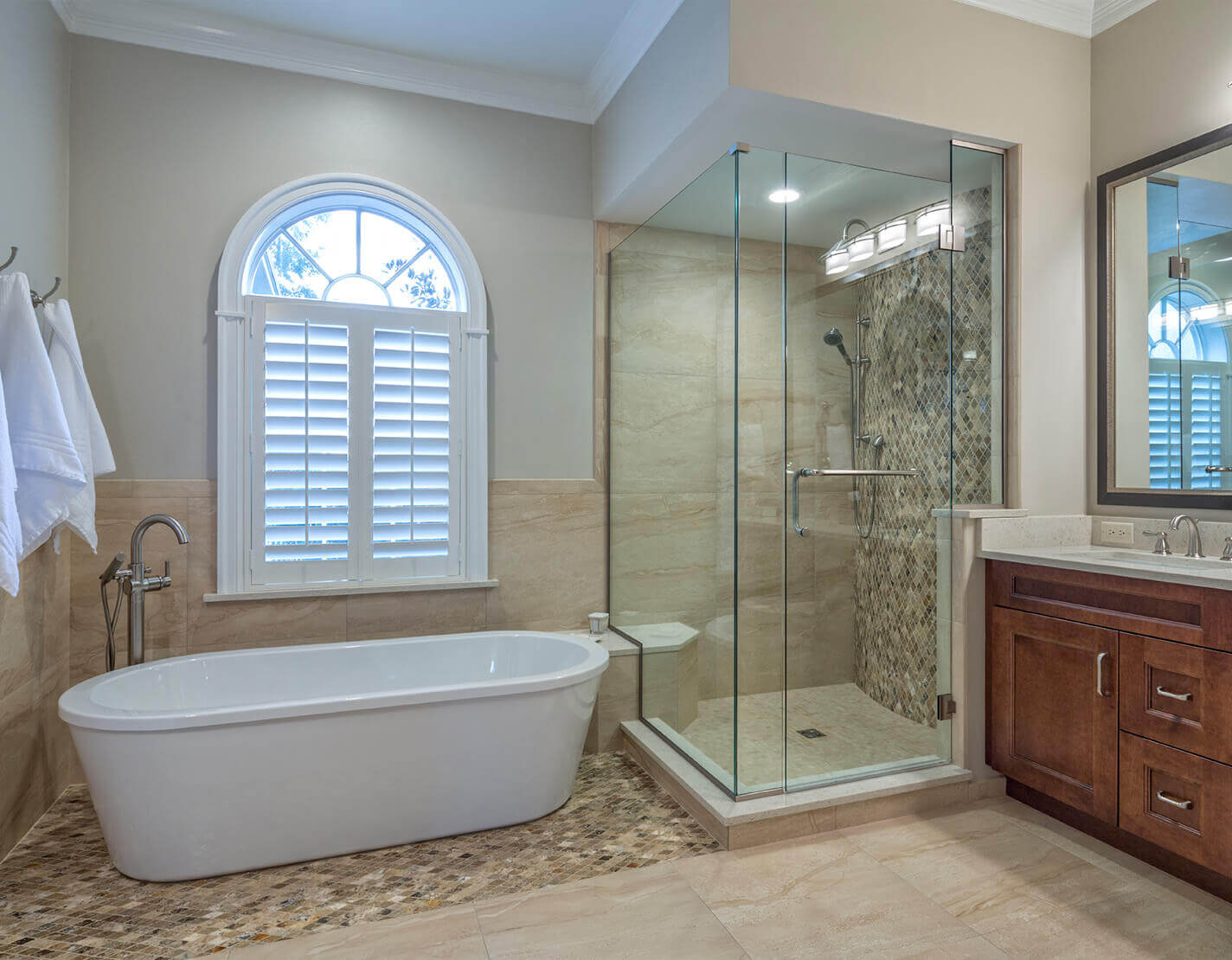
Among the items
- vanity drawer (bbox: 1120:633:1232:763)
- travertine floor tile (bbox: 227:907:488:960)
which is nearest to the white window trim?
travertine floor tile (bbox: 227:907:488:960)

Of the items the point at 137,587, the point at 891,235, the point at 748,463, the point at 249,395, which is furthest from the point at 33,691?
the point at 891,235

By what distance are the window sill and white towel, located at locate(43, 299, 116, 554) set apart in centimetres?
53

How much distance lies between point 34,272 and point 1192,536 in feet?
12.8

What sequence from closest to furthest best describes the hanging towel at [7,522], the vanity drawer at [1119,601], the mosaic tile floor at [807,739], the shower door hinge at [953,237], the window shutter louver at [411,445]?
the hanging towel at [7,522]
the vanity drawer at [1119,601]
the mosaic tile floor at [807,739]
the shower door hinge at [953,237]
the window shutter louver at [411,445]

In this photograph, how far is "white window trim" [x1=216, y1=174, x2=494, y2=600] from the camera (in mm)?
2814

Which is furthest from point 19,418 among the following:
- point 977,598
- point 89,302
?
point 977,598

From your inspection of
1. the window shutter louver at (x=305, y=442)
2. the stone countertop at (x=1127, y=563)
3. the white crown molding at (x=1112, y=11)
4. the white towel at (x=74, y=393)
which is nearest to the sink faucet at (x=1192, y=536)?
the stone countertop at (x=1127, y=563)

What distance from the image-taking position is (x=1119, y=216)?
8.54 feet

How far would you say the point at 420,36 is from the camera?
2.88m

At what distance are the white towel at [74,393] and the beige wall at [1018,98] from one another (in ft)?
7.58

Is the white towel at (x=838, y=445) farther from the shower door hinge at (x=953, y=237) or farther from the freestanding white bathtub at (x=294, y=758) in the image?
the freestanding white bathtub at (x=294, y=758)

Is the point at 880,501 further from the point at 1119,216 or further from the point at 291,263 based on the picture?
the point at 291,263

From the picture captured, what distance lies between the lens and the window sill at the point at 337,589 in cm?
284

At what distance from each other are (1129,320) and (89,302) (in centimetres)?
379
